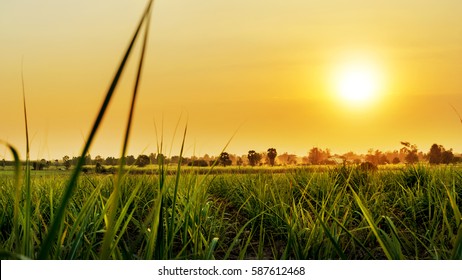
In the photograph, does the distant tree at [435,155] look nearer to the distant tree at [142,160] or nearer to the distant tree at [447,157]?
the distant tree at [447,157]

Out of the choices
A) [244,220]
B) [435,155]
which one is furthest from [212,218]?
[435,155]

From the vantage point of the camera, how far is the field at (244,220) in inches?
60.8

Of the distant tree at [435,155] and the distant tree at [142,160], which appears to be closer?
the distant tree at [142,160]

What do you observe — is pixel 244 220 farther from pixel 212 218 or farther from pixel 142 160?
pixel 142 160

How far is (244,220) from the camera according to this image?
2.96 m

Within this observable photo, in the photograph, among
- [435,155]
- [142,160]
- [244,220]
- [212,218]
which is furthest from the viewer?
[435,155]

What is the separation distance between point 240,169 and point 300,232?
2921 millimetres

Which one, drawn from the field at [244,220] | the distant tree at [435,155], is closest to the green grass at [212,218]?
the field at [244,220]

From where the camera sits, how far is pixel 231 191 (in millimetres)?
3666

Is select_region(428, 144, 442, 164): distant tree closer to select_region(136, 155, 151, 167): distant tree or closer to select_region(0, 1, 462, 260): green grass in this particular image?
select_region(0, 1, 462, 260): green grass

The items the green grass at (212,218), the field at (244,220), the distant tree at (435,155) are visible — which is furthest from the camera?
the distant tree at (435,155)

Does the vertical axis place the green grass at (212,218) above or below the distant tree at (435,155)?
below

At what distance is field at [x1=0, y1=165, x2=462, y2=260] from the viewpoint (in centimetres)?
154
